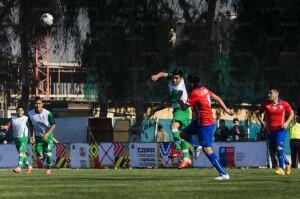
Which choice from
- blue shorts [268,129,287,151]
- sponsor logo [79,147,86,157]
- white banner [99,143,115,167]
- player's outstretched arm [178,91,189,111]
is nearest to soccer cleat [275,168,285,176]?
blue shorts [268,129,287,151]

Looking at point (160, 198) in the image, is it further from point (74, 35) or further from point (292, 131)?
point (74, 35)

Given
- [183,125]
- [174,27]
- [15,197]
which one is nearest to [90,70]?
[174,27]

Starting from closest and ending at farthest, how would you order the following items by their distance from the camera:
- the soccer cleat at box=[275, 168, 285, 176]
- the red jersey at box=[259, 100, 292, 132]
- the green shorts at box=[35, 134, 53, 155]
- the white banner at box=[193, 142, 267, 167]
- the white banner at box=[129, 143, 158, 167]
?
the soccer cleat at box=[275, 168, 285, 176], the red jersey at box=[259, 100, 292, 132], the green shorts at box=[35, 134, 53, 155], the white banner at box=[193, 142, 267, 167], the white banner at box=[129, 143, 158, 167]

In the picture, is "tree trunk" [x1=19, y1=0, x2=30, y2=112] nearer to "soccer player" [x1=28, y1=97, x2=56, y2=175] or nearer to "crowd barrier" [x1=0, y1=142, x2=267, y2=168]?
"crowd barrier" [x1=0, y1=142, x2=267, y2=168]

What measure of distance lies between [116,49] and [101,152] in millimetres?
9450

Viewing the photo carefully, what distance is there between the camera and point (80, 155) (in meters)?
37.2

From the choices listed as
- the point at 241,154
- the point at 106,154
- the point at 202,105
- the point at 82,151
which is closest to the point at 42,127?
the point at 202,105

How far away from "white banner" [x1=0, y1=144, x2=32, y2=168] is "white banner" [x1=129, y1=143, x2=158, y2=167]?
510 cm

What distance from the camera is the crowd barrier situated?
33.3 m

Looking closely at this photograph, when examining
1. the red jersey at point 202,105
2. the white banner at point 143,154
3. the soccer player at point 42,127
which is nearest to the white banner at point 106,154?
the white banner at point 143,154

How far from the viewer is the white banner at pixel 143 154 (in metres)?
35.2

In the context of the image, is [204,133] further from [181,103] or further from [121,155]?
[121,155]

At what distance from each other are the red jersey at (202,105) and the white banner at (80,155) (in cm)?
1834

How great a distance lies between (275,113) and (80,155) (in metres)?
16.1
